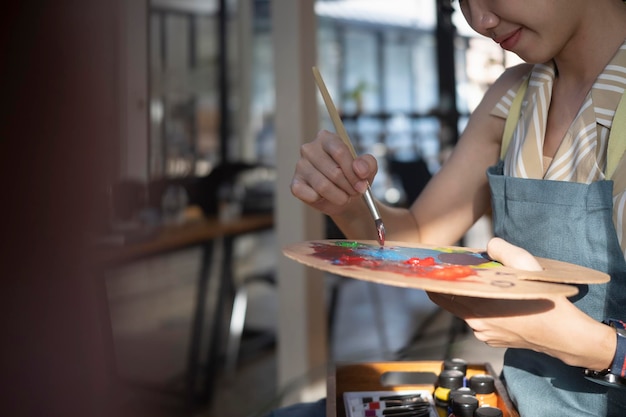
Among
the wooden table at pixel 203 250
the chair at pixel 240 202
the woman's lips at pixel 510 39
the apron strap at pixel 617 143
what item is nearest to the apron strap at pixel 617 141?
the apron strap at pixel 617 143

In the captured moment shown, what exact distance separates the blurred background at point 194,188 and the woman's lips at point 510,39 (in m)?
0.27

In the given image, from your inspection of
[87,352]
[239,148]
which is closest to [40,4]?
[87,352]

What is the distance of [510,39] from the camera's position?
110 centimetres

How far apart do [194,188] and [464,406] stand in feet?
12.3

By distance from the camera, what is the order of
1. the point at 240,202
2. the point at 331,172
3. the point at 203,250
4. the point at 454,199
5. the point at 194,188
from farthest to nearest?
1. the point at 194,188
2. the point at 240,202
3. the point at 203,250
4. the point at 454,199
5. the point at 331,172

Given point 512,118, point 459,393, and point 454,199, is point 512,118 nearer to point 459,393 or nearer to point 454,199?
point 454,199

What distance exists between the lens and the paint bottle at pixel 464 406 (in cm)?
95

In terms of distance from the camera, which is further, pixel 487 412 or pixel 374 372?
pixel 374 372

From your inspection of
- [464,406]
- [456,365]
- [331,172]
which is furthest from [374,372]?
[331,172]

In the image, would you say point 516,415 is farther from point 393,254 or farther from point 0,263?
point 0,263

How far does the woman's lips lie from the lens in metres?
1.10

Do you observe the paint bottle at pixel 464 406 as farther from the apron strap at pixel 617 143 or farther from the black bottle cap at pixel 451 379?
the apron strap at pixel 617 143

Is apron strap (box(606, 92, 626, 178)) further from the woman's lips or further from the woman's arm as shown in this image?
the woman's arm

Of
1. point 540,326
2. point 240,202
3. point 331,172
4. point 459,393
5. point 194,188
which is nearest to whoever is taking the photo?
point 540,326
